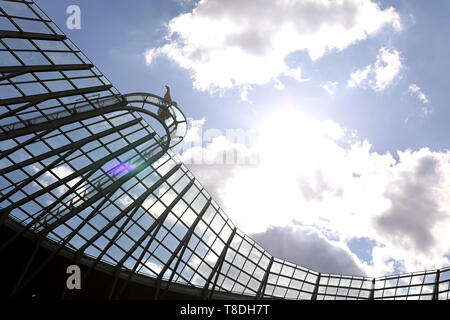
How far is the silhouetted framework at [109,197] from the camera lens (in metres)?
22.6

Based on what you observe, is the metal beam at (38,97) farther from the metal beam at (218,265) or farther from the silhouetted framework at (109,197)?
the metal beam at (218,265)

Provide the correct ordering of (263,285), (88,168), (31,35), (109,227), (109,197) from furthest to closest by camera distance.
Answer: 1. (263,285)
2. (109,227)
3. (109,197)
4. (88,168)
5. (31,35)

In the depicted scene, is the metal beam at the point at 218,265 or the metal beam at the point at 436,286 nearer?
the metal beam at the point at 436,286

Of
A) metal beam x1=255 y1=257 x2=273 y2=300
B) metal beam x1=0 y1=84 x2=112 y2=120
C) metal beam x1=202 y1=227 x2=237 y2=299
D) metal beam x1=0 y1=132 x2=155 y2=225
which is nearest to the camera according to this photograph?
metal beam x1=0 y1=84 x2=112 y2=120

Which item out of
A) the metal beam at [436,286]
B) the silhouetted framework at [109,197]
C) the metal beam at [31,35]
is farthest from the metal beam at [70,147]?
the metal beam at [436,286]

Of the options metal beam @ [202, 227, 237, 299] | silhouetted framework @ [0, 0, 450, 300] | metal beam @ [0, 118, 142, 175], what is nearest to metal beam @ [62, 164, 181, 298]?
silhouetted framework @ [0, 0, 450, 300]

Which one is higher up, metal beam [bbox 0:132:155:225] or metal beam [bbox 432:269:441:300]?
metal beam [bbox 432:269:441:300]

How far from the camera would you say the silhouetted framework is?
22609 mm

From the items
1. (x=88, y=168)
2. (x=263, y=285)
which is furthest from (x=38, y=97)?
(x=263, y=285)

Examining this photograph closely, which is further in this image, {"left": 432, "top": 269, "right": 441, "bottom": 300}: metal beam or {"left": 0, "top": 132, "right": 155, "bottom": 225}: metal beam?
{"left": 432, "top": 269, "right": 441, "bottom": 300}: metal beam

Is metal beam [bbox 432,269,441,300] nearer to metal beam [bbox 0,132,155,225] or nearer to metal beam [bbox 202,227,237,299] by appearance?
metal beam [bbox 202,227,237,299]

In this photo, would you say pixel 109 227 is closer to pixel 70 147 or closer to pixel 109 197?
pixel 109 197

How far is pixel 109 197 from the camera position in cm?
2842
